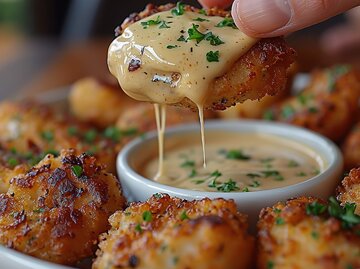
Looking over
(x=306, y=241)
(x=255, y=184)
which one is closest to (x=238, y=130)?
(x=255, y=184)

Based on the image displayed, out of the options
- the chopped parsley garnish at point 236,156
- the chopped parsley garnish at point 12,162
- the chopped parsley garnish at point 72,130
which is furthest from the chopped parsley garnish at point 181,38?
the chopped parsley garnish at point 72,130

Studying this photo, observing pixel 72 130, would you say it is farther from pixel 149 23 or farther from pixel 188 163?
pixel 149 23

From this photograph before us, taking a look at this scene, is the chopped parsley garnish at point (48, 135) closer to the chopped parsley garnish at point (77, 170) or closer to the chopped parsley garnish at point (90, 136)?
the chopped parsley garnish at point (90, 136)

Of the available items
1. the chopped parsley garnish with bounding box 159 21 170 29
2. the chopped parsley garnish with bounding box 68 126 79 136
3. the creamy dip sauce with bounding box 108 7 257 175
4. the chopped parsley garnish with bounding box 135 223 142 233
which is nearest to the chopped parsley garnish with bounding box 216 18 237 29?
the creamy dip sauce with bounding box 108 7 257 175

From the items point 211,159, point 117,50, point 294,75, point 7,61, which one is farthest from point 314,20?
point 7,61

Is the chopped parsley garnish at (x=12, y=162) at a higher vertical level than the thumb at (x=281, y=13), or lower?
lower

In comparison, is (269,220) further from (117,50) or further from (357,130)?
(357,130)
